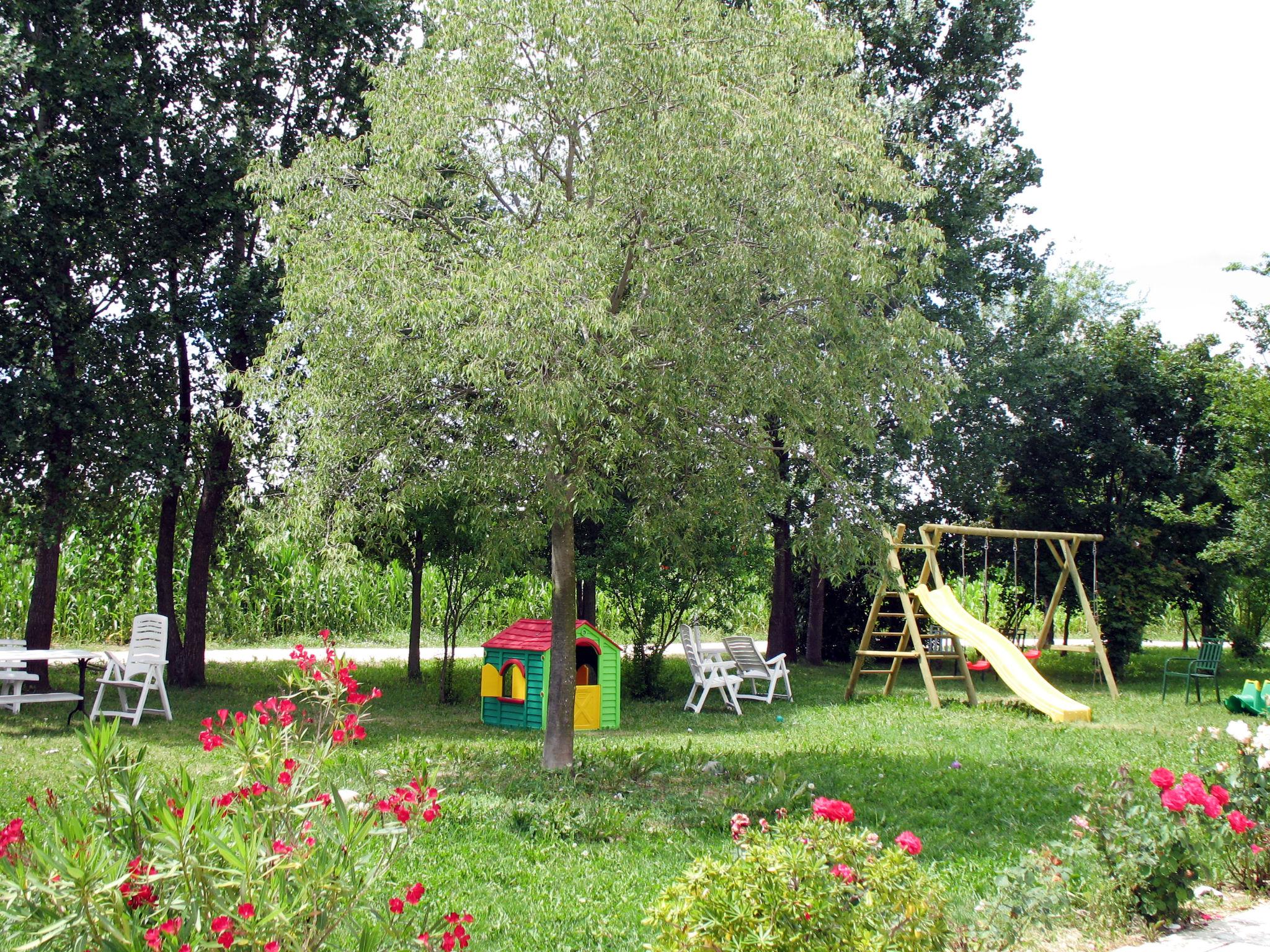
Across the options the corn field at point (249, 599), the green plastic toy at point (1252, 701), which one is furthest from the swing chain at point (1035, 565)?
the green plastic toy at point (1252, 701)

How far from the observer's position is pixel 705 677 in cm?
1359

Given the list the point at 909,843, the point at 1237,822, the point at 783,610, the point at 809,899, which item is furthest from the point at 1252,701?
the point at 809,899

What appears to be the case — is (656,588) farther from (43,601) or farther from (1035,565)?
(43,601)

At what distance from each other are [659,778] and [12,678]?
23.1ft

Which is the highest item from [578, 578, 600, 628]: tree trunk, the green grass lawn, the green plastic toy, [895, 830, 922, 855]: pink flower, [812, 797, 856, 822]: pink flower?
[578, 578, 600, 628]: tree trunk

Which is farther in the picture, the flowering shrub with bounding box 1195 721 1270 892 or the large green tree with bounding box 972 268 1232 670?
the large green tree with bounding box 972 268 1232 670

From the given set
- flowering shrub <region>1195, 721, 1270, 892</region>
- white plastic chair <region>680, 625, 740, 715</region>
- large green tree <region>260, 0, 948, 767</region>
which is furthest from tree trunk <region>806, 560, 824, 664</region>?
flowering shrub <region>1195, 721, 1270, 892</region>

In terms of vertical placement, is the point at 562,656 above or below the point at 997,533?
below

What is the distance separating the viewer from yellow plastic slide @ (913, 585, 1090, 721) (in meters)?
12.4

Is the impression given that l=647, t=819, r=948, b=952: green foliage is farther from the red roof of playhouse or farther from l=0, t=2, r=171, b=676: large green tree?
l=0, t=2, r=171, b=676: large green tree

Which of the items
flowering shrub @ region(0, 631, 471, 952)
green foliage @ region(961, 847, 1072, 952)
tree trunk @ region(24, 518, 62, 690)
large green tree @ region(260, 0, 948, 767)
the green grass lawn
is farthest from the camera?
tree trunk @ region(24, 518, 62, 690)

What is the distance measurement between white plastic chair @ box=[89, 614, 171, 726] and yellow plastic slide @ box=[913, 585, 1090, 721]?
32.1ft

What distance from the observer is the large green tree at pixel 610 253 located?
6715mm

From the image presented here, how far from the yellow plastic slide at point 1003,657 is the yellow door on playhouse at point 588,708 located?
5.38m
